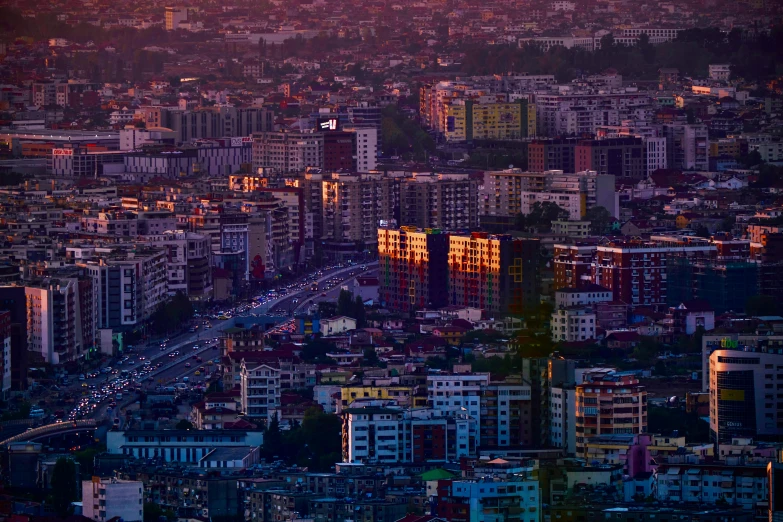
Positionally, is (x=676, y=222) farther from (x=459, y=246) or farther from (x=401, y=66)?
(x=401, y=66)

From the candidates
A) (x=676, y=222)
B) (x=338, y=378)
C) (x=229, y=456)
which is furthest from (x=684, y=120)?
(x=229, y=456)

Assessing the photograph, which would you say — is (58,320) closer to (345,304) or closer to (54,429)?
(345,304)

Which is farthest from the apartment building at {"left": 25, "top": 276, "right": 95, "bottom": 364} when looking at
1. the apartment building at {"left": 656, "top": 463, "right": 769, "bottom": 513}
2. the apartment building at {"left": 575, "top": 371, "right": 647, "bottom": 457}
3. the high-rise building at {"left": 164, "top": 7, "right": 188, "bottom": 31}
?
the high-rise building at {"left": 164, "top": 7, "right": 188, "bottom": 31}

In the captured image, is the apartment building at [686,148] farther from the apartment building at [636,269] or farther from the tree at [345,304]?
the tree at [345,304]

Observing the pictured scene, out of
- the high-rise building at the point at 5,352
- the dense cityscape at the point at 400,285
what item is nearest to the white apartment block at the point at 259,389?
the dense cityscape at the point at 400,285

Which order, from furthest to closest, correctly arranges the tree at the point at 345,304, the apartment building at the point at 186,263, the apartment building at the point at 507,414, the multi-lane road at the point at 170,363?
the apartment building at the point at 186,263, the tree at the point at 345,304, the multi-lane road at the point at 170,363, the apartment building at the point at 507,414
